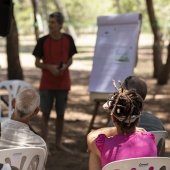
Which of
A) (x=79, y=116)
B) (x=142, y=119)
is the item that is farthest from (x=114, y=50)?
(x=142, y=119)

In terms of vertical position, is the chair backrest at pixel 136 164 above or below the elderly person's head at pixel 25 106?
below

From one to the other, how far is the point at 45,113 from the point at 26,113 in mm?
2621

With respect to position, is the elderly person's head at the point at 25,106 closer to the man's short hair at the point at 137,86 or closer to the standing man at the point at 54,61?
the man's short hair at the point at 137,86

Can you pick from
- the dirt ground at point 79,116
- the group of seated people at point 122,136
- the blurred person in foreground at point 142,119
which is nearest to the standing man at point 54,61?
the dirt ground at point 79,116

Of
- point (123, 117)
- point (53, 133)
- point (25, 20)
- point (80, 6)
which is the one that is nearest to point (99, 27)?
point (53, 133)

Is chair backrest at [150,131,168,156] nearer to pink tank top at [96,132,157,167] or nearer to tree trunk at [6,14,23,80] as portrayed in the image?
pink tank top at [96,132,157,167]

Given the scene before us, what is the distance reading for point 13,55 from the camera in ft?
36.7

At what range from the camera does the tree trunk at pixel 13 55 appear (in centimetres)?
1101

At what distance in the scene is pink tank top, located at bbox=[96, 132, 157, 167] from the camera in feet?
10.5

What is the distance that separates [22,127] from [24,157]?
11.4 inches

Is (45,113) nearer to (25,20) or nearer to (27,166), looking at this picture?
(27,166)

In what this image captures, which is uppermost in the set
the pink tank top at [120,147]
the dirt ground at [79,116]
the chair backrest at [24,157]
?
the pink tank top at [120,147]

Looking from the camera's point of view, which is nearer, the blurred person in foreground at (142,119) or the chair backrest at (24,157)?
the blurred person in foreground at (142,119)

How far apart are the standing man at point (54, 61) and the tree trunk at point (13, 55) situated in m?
4.66
